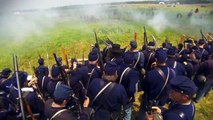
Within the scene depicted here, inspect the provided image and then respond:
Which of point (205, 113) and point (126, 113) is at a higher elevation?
point (126, 113)

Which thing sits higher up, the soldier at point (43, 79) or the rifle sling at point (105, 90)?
the rifle sling at point (105, 90)

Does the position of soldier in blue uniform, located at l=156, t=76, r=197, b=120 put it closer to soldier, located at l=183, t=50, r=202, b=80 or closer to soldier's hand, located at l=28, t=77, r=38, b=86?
soldier's hand, located at l=28, t=77, r=38, b=86

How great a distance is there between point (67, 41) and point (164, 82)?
14367mm

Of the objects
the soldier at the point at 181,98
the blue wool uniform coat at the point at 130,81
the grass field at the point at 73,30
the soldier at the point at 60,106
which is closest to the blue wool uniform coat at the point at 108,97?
the blue wool uniform coat at the point at 130,81

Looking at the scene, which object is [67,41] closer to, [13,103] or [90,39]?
[90,39]

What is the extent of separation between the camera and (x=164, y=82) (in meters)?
7.41

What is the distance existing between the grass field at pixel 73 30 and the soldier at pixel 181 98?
248 inches

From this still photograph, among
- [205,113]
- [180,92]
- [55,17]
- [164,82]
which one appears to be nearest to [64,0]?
[55,17]

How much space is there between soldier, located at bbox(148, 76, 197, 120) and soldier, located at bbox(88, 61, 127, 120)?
1.78 meters

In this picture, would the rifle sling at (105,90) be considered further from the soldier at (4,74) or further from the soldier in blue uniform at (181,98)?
the soldier at (4,74)

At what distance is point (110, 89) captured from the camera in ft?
20.1

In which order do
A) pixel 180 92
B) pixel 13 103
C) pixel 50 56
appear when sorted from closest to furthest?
pixel 180 92
pixel 13 103
pixel 50 56

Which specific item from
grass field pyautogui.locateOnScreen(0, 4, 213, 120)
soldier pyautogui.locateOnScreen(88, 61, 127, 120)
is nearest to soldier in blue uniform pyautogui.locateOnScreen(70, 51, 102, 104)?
soldier pyautogui.locateOnScreen(88, 61, 127, 120)

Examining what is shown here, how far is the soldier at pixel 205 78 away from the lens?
1040 centimetres
